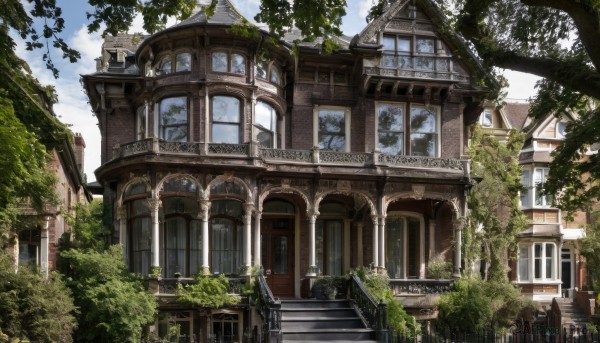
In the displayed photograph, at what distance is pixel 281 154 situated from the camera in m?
25.2

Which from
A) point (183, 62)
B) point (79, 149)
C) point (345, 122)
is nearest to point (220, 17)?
point (183, 62)

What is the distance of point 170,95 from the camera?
25.4m

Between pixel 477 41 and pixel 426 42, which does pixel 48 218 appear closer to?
pixel 426 42

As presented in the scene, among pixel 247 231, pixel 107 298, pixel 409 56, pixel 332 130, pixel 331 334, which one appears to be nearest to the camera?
pixel 331 334

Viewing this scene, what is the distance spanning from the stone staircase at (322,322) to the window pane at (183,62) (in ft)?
28.6

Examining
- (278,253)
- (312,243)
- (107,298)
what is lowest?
(107,298)

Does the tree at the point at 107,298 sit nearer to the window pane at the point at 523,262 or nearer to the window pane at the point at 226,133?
the window pane at the point at 226,133

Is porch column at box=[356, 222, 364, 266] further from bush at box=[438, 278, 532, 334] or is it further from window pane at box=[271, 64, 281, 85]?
window pane at box=[271, 64, 281, 85]

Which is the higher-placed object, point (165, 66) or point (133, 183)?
point (165, 66)

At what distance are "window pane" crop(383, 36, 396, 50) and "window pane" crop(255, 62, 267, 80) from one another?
15.2 feet

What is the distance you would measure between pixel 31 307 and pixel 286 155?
32.7 ft

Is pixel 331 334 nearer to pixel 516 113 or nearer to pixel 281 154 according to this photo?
pixel 281 154

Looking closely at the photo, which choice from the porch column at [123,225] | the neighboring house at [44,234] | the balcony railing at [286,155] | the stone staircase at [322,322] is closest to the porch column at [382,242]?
the balcony railing at [286,155]

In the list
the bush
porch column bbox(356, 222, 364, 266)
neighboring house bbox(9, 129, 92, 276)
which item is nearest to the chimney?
neighboring house bbox(9, 129, 92, 276)
